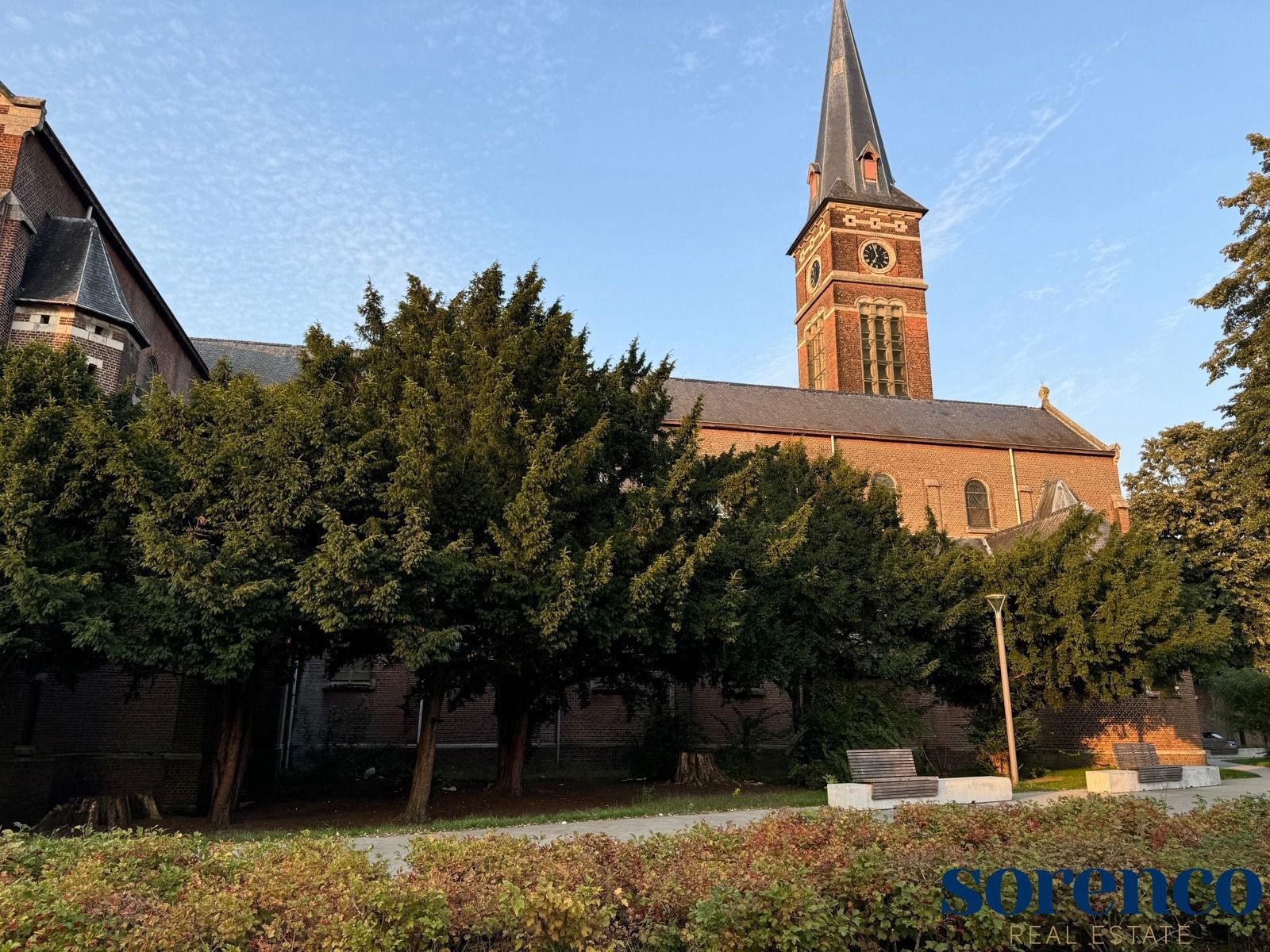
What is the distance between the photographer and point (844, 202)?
1951 inches

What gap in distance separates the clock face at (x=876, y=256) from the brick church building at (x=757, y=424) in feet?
0.42

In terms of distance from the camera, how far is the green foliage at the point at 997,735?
22.6 meters

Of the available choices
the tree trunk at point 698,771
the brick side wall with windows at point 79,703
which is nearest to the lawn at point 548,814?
the tree trunk at point 698,771

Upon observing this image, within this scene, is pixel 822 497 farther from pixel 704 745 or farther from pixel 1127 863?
pixel 1127 863

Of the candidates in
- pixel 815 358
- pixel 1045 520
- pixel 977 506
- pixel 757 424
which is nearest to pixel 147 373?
pixel 757 424

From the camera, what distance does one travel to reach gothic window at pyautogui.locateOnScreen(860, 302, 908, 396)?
47.2 meters

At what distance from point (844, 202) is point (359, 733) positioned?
1560 inches

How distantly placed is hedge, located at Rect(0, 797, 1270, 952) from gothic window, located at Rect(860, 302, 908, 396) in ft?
135

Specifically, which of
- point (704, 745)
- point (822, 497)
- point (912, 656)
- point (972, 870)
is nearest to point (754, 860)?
point (972, 870)

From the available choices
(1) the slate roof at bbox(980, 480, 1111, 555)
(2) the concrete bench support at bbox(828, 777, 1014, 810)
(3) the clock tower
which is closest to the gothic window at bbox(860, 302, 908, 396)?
(3) the clock tower

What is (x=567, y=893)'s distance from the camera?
529cm

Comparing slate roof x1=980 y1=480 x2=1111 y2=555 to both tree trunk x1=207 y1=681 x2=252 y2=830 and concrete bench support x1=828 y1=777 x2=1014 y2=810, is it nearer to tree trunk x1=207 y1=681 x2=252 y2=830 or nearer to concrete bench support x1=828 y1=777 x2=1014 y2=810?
concrete bench support x1=828 y1=777 x2=1014 y2=810

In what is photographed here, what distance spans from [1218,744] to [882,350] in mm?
29417

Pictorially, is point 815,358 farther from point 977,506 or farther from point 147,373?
point 147,373
